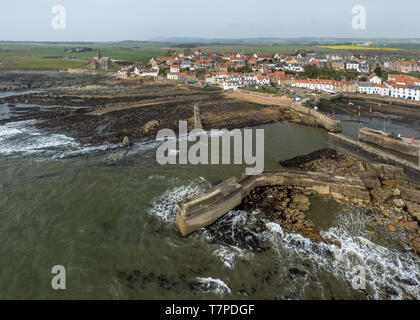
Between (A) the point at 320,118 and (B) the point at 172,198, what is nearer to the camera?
(B) the point at 172,198

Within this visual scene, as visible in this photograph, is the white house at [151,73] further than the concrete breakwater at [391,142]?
Yes

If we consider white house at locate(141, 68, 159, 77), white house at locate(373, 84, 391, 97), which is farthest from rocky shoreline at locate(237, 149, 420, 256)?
white house at locate(141, 68, 159, 77)

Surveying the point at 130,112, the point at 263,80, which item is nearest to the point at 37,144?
the point at 130,112

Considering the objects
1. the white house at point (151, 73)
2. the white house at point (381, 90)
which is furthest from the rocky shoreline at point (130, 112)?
the white house at point (381, 90)

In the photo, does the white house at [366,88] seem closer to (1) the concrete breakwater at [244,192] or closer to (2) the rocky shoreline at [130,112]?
(2) the rocky shoreline at [130,112]

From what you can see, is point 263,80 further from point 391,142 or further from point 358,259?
point 358,259
